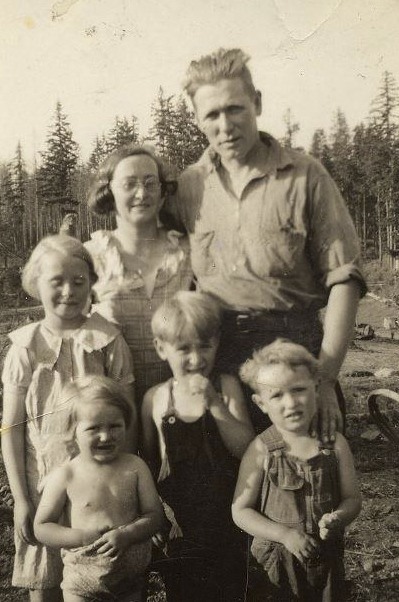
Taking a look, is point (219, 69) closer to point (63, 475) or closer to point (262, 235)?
point (262, 235)

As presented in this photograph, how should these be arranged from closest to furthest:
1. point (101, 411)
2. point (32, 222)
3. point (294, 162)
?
point (101, 411) < point (294, 162) < point (32, 222)

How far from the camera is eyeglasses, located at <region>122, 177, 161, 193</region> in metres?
2.55

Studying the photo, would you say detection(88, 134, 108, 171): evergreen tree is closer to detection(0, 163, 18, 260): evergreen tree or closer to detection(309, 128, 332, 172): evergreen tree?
detection(0, 163, 18, 260): evergreen tree

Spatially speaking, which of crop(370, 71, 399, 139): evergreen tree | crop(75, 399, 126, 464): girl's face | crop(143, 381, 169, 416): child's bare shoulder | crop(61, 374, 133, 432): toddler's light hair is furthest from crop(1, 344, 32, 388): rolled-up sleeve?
crop(370, 71, 399, 139): evergreen tree

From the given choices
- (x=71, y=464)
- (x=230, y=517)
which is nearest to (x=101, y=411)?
(x=71, y=464)

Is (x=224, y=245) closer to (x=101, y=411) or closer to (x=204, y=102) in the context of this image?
(x=204, y=102)

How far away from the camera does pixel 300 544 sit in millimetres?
2334

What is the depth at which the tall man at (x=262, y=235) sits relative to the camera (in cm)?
246

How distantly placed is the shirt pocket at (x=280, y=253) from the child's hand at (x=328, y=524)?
88 centimetres

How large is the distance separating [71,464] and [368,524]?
4.93 ft

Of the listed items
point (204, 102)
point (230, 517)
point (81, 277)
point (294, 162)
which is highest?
point (204, 102)

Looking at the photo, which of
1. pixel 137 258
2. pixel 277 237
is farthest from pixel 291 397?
pixel 137 258

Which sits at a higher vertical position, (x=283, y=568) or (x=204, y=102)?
(x=204, y=102)

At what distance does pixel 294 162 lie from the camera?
2.51 metres
